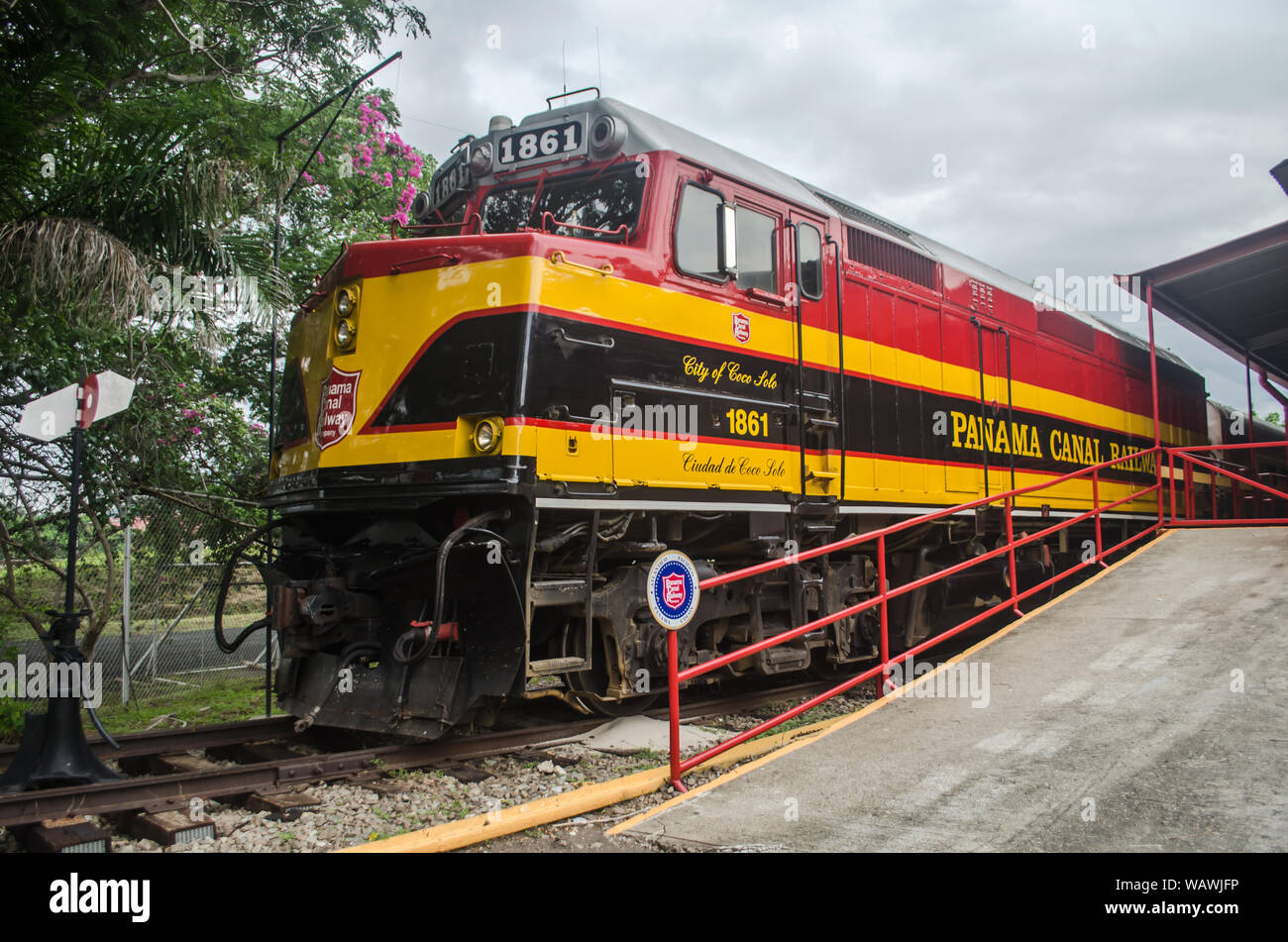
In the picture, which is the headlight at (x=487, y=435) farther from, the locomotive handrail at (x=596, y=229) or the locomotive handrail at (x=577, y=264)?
the locomotive handrail at (x=596, y=229)

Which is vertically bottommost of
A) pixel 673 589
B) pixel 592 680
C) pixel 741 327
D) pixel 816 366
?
pixel 592 680

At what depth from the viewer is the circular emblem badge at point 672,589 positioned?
5.09 metres

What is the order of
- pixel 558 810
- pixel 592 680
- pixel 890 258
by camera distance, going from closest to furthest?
pixel 558 810 → pixel 592 680 → pixel 890 258

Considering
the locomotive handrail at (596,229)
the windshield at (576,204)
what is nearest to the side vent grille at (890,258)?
the windshield at (576,204)

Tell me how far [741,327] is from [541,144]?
198 cm

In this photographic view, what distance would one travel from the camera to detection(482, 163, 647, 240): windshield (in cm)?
624

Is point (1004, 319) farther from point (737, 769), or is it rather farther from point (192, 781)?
point (192, 781)

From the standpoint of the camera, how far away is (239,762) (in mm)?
6145

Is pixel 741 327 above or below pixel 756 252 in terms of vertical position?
below

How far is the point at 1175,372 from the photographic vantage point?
16.1 meters

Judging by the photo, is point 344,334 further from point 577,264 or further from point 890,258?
point 890,258

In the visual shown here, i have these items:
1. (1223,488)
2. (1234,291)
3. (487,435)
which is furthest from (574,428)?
(1223,488)

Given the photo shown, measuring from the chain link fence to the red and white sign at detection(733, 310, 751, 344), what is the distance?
17.8 feet

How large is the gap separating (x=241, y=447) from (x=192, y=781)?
6.79m
